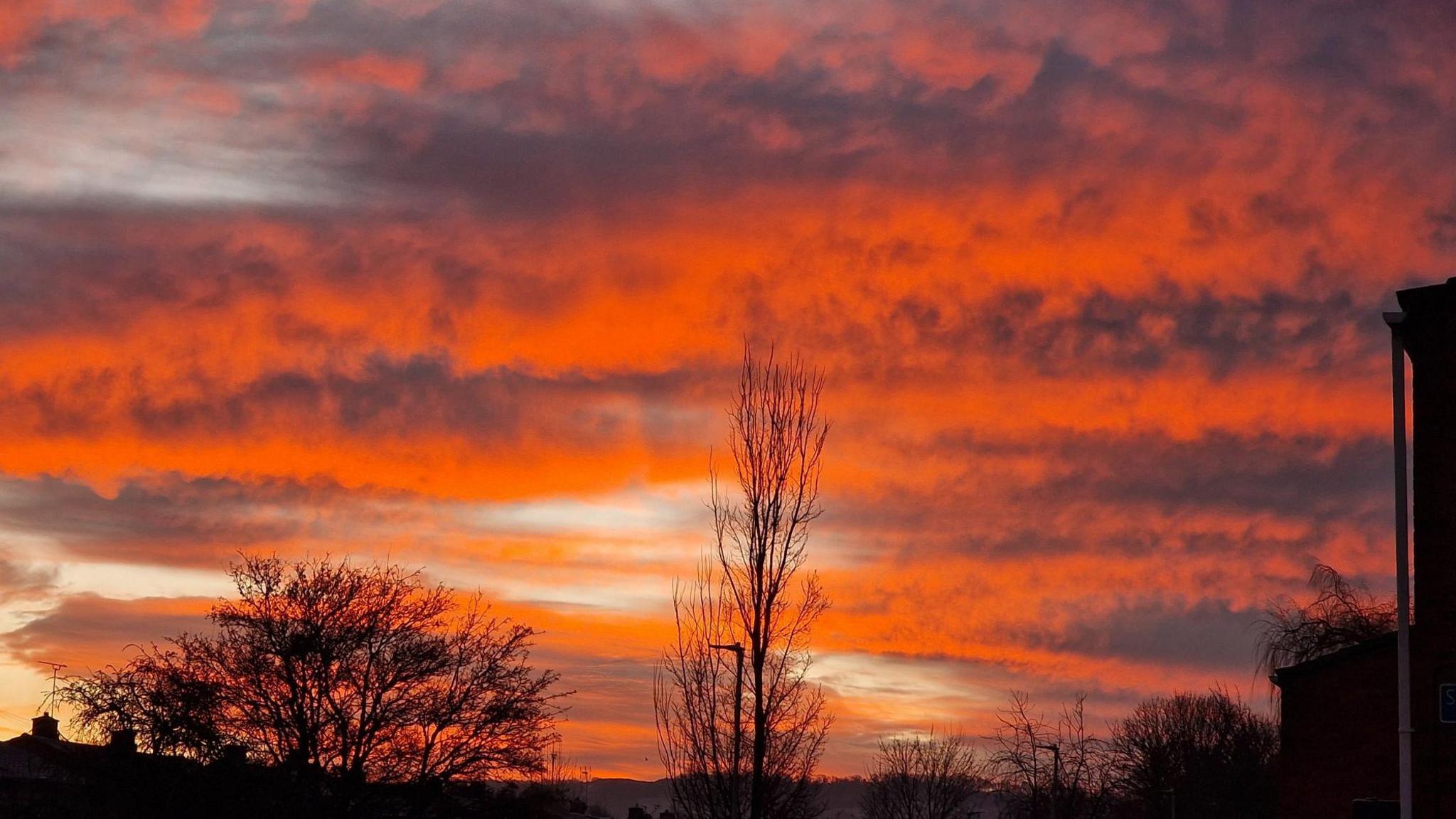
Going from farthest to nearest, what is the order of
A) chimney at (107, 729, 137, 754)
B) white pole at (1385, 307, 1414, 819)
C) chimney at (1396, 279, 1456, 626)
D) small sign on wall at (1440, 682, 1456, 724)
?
1. chimney at (107, 729, 137, 754)
2. chimney at (1396, 279, 1456, 626)
3. small sign on wall at (1440, 682, 1456, 724)
4. white pole at (1385, 307, 1414, 819)

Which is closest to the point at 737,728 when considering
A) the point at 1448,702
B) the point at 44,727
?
the point at 1448,702

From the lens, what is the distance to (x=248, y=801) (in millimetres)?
46219

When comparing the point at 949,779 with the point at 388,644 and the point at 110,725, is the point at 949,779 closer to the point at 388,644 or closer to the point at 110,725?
the point at 388,644

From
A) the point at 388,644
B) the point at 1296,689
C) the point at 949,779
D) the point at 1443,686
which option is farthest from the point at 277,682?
the point at 949,779

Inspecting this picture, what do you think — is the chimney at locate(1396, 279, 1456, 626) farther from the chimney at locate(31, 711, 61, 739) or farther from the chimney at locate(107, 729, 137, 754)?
the chimney at locate(31, 711, 61, 739)

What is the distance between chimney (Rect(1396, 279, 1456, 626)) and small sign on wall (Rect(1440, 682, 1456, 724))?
1599 mm

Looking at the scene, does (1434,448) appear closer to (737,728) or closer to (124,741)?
(737,728)

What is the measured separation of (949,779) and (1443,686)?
92.6m

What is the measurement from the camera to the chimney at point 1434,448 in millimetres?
26984

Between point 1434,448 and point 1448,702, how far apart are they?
4.68 metres

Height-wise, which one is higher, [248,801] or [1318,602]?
[1318,602]

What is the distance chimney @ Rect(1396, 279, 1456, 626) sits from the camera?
27.0 metres

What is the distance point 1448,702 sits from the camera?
25781mm

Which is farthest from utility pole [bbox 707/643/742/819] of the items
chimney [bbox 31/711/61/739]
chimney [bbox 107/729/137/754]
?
chimney [bbox 31/711/61/739]
